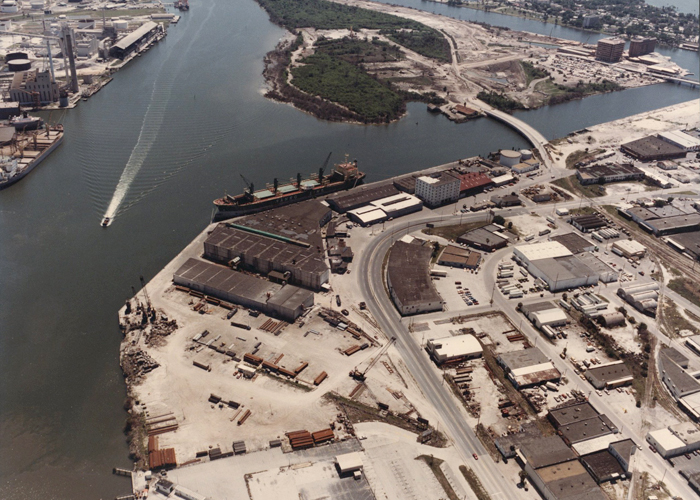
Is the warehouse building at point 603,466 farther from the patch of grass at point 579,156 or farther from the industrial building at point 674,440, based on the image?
the patch of grass at point 579,156

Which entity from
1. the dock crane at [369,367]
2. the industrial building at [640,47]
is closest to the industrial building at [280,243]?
the dock crane at [369,367]

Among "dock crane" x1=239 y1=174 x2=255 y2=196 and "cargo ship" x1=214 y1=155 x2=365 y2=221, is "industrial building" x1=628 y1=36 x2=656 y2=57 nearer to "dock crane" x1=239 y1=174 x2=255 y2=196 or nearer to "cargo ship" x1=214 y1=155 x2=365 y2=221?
"cargo ship" x1=214 y1=155 x2=365 y2=221

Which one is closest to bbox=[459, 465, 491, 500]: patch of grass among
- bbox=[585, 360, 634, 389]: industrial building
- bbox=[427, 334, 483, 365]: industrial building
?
Answer: bbox=[427, 334, 483, 365]: industrial building

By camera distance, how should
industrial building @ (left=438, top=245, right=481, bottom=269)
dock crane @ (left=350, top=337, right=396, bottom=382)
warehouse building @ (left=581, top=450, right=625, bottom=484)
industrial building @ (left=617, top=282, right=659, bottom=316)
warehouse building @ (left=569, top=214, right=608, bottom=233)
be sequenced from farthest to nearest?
warehouse building @ (left=569, top=214, right=608, bottom=233) < industrial building @ (left=438, top=245, right=481, bottom=269) < industrial building @ (left=617, top=282, right=659, bottom=316) < dock crane @ (left=350, top=337, right=396, bottom=382) < warehouse building @ (left=581, top=450, right=625, bottom=484)

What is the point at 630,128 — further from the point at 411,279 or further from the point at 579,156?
the point at 411,279

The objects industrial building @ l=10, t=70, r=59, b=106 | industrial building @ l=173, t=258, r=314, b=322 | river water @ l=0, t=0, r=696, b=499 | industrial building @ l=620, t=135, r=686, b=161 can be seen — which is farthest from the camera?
industrial building @ l=10, t=70, r=59, b=106

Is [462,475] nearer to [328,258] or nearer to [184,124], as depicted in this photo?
[328,258]
